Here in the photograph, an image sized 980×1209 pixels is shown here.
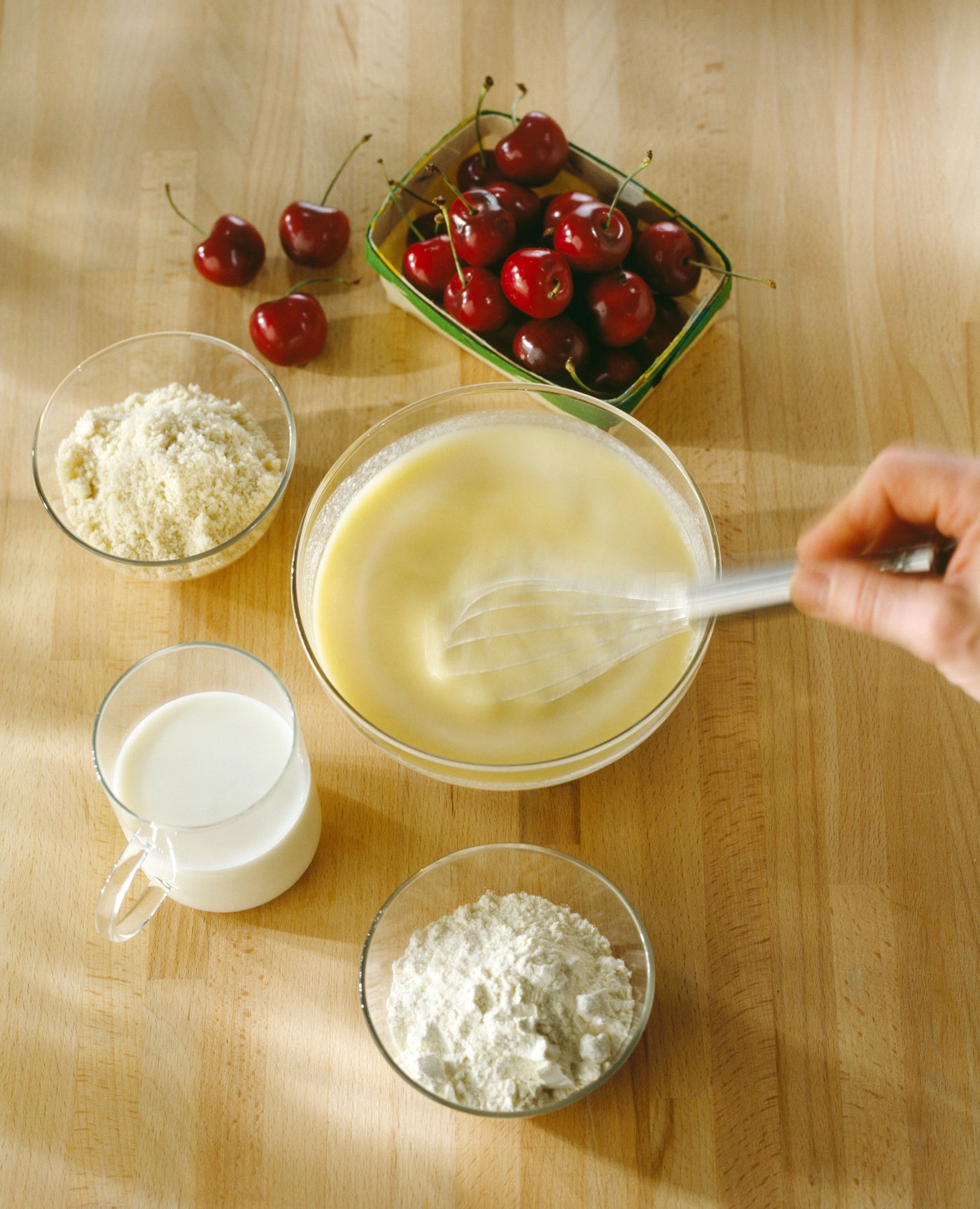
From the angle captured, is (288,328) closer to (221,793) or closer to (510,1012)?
(221,793)

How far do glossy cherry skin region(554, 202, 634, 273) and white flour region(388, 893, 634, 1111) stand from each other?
0.55 m

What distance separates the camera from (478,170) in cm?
107

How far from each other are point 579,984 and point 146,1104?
36 centimetres

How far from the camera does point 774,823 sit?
0.96 m

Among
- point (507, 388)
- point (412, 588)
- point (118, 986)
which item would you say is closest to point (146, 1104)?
point (118, 986)

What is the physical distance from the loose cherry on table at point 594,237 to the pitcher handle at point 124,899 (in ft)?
1.95

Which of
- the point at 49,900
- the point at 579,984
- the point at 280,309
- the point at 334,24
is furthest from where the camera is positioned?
the point at 334,24

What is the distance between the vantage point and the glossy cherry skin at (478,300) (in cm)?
99

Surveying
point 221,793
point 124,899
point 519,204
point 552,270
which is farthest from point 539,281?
point 124,899

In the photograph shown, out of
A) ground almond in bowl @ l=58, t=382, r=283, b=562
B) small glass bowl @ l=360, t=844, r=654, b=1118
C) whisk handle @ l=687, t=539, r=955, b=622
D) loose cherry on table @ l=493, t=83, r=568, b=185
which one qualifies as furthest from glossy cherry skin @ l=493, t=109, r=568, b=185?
small glass bowl @ l=360, t=844, r=654, b=1118

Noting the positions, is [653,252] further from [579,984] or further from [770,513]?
[579,984]

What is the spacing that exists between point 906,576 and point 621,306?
0.35 m

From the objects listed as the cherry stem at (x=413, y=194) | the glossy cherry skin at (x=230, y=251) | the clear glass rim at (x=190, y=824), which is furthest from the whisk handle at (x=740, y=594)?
the glossy cherry skin at (x=230, y=251)

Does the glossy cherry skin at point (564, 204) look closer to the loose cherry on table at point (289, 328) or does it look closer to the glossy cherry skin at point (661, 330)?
the glossy cherry skin at point (661, 330)
